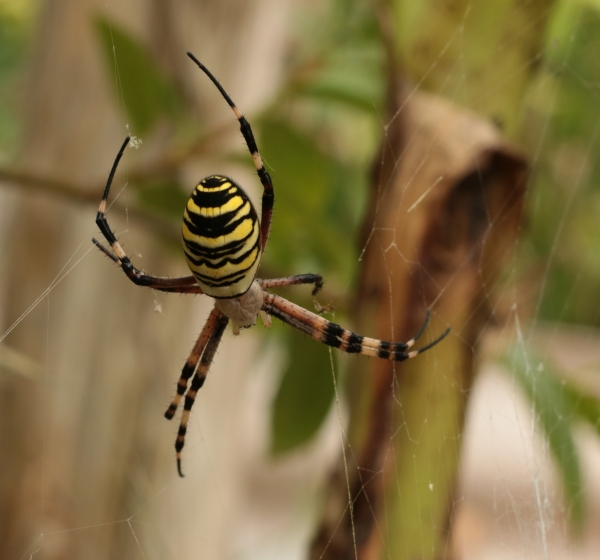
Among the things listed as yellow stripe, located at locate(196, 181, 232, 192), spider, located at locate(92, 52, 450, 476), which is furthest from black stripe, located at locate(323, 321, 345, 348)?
yellow stripe, located at locate(196, 181, 232, 192)

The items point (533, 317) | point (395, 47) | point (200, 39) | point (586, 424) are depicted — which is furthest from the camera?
point (200, 39)

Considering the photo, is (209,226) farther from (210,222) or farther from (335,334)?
(335,334)

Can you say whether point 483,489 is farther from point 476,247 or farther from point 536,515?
point 476,247

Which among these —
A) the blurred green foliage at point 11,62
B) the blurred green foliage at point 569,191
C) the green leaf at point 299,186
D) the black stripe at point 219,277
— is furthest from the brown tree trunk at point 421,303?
the blurred green foliage at point 11,62

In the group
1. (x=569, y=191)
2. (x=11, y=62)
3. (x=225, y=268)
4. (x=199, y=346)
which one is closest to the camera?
(x=225, y=268)

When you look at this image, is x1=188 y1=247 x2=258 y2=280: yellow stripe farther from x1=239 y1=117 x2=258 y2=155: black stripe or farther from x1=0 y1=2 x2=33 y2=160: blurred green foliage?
x1=0 y1=2 x2=33 y2=160: blurred green foliage

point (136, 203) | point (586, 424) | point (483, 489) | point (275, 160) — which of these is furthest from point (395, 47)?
point (483, 489)

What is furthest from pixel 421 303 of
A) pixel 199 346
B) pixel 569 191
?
pixel 569 191
